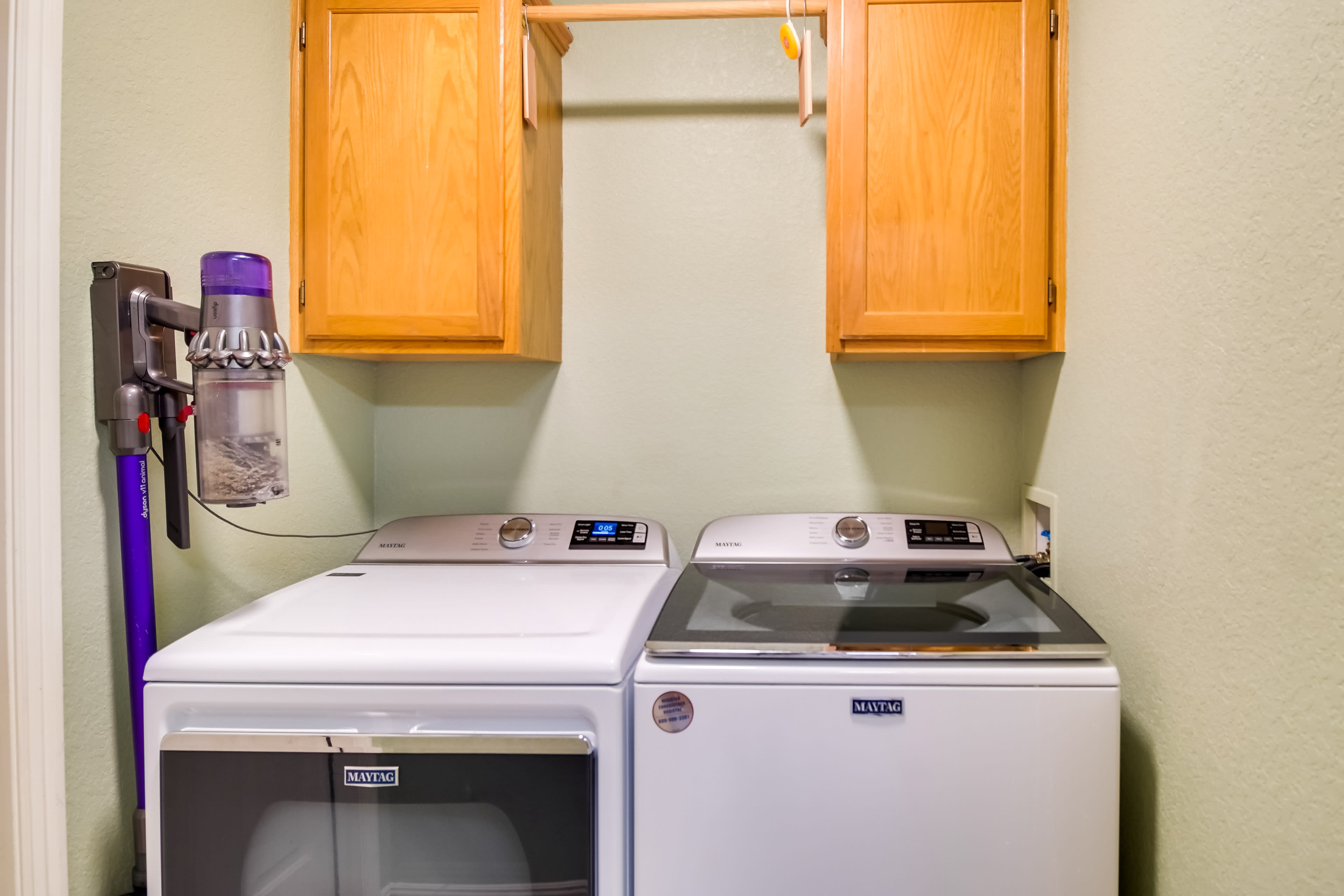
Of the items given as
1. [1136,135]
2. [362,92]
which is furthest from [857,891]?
[362,92]

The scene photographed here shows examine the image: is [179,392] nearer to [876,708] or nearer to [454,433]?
[454,433]

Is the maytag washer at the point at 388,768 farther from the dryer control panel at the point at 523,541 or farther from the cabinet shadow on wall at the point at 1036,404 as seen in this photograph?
the cabinet shadow on wall at the point at 1036,404

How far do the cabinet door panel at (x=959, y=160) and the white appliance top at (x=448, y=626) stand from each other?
30.6 inches

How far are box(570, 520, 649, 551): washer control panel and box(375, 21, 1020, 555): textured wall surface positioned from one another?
0.21 m

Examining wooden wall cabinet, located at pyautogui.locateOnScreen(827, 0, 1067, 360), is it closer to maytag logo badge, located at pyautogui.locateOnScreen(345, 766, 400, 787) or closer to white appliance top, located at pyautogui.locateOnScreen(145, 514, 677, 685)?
white appliance top, located at pyautogui.locateOnScreen(145, 514, 677, 685)

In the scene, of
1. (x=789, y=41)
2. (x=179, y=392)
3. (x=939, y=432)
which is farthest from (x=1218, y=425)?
(x=179, y=392)

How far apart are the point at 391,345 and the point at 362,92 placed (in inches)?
19.8

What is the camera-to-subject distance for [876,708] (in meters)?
1.11

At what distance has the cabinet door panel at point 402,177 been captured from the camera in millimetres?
1642

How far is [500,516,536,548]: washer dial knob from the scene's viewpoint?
1.76 metres

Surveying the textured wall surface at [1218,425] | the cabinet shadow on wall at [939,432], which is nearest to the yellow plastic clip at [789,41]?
the textured wall surface at [1218,425]

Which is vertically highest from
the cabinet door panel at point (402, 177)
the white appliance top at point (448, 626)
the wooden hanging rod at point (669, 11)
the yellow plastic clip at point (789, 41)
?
the wooden hanging rod at point (669, 11)

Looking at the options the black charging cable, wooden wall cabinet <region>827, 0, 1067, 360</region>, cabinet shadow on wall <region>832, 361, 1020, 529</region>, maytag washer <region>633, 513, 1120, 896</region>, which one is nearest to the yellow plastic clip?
wooden wall cabinet <region>827, 0, 1067, 360</region>

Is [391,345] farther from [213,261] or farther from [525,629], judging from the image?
[525,629]
